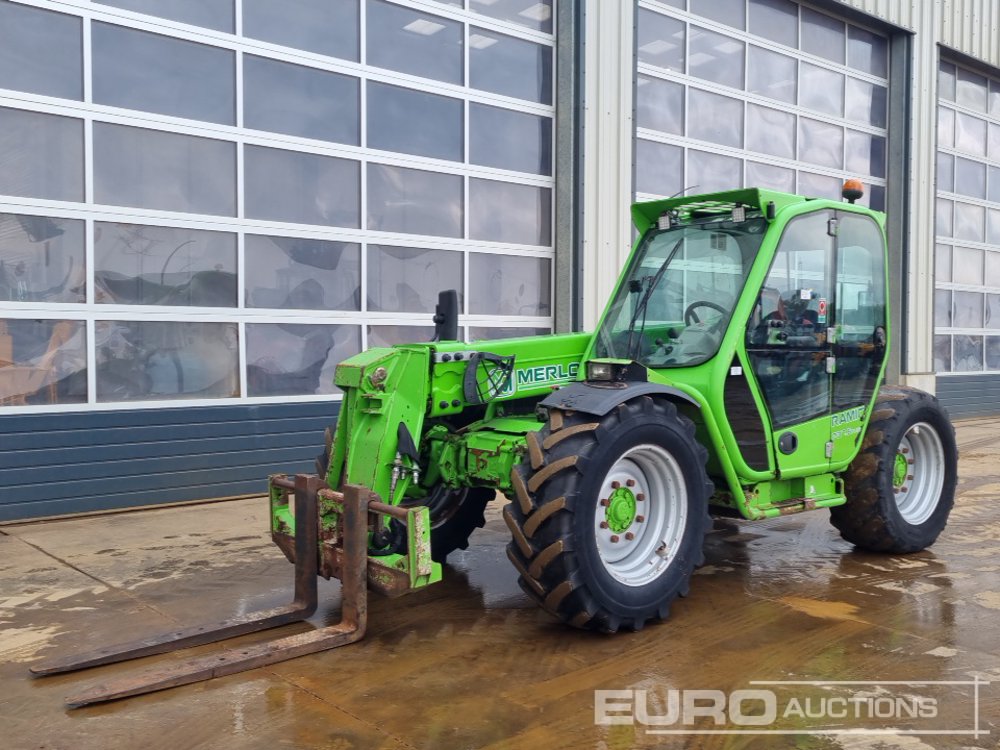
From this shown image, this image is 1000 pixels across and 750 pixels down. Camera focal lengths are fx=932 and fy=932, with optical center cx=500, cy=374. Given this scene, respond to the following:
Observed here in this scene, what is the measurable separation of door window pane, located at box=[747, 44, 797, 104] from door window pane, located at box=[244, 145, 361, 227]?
6.87 metres

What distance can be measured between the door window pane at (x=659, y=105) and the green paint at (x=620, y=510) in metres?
7.99

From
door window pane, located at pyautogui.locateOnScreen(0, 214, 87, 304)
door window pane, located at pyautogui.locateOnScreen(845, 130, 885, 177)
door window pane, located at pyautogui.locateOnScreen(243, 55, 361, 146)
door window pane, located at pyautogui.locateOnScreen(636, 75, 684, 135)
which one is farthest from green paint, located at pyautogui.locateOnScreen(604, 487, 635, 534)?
door window pane, located at pyautogui.locateOnScreen(845, 130, 885, 177)

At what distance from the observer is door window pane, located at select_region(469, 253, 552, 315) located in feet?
34.7

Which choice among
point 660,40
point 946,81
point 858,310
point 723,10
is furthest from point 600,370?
point 946,81

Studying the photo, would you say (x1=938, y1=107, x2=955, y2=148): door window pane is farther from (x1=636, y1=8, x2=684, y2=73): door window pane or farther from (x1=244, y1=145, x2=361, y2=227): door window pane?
(x1=244, y1=145, x2=361, y2=227): door window pane

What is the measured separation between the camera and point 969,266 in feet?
57.3

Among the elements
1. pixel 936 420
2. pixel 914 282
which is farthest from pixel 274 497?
pixel 914 282

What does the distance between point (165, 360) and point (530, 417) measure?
4312 millimetres

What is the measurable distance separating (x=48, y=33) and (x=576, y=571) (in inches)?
257

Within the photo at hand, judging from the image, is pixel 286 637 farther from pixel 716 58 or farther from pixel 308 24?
pixel 716 58

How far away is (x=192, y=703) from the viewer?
388 centimetres

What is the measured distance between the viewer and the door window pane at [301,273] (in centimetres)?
895

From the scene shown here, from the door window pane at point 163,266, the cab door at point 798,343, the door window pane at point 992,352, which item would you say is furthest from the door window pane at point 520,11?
the door window pane at point 992,352

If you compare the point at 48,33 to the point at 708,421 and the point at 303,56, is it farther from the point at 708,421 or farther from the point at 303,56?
the point at 708,421
